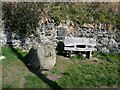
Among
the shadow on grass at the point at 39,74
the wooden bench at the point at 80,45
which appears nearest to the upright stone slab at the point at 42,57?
the shadow on grass at the point at 39,74

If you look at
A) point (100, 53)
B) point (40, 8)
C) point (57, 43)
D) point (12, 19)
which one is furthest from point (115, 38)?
point (12, 19)

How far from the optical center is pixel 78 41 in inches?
465

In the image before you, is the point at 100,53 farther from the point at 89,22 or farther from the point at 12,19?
the point at 12,19

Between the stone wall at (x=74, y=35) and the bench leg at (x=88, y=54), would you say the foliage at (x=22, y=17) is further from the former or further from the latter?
the bench leg at (x=88, y=54)

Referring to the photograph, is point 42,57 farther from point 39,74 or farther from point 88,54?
point 88,54

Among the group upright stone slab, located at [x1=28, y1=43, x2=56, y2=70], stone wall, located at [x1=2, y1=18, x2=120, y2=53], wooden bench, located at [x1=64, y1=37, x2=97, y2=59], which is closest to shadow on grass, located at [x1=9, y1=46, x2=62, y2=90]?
upright stone slab, located at [x1=28, y1=43, x2=56, y2=70]

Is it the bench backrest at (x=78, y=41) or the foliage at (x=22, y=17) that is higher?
the foliage at (x=22, y=17)

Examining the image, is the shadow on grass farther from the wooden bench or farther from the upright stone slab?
the wooden bench

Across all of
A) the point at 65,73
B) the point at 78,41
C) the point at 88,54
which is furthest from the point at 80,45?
the point at 65,73

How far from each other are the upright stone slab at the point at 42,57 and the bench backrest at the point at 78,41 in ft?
3.18

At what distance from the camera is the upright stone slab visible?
1069 centimetres

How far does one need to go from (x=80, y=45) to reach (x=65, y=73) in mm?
1591

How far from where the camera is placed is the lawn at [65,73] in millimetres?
9883

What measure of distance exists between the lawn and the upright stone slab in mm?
213
